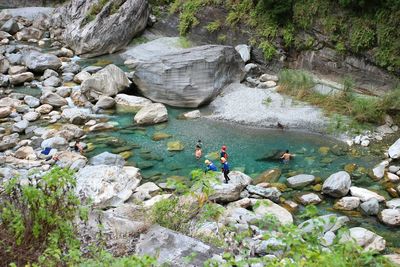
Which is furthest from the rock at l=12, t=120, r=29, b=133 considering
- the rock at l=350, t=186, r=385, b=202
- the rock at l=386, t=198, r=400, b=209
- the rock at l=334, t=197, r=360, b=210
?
the rock at l=386, t=198, r=400, b=209

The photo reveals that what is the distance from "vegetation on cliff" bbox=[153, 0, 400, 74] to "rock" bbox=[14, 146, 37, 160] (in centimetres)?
938

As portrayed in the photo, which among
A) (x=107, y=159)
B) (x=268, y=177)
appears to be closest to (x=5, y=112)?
(x=107, y=159)

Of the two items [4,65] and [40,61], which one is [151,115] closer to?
[40,61]

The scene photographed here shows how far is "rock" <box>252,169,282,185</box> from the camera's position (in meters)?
11.4

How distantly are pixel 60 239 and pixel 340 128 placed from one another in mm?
10970

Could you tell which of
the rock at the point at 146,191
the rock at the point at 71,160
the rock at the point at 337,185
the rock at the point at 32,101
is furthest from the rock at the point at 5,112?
the rock at the point at 337,185

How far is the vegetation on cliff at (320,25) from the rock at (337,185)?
18.2ft

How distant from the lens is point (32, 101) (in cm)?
1614

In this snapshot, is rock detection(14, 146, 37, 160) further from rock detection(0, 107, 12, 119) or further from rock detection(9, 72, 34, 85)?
rock detection(9, 72, 34, 85)

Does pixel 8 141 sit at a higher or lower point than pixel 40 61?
lower

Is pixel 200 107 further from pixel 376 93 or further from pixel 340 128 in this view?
pixel 376 93

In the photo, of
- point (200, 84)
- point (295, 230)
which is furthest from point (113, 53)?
point (295, 230)

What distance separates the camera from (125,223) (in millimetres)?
5422

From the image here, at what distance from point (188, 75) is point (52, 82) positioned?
5.79m
